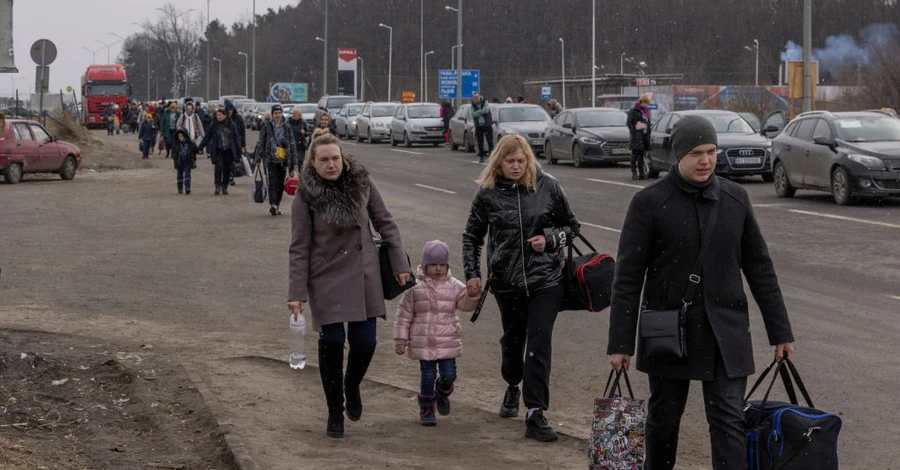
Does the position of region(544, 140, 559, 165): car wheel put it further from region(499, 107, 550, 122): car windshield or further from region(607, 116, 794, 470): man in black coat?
region(607, 116, 794, 470): man in black coat

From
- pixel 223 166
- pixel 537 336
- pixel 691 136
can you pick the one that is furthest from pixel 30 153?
pixel 691 136

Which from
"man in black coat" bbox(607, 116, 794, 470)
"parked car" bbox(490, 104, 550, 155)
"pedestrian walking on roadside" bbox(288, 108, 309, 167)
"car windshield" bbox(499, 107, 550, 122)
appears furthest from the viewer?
"car windshield" bbox(499, 107, 550, 122)

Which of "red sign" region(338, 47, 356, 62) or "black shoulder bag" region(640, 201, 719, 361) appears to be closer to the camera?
"black shoulder bag" region(640, 201, 719, 361)

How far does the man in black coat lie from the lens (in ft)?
16.4

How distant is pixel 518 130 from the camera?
36.1 m

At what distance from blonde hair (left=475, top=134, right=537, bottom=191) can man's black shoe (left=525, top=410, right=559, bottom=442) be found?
1.19 m

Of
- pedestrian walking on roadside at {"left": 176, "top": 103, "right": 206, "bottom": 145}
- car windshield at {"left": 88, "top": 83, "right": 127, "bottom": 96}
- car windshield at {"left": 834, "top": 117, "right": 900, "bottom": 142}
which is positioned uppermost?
car windshield at {"left": 88, "top": 83, "right": 127, "bottom": 96}

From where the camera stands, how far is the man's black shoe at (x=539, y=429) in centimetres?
681

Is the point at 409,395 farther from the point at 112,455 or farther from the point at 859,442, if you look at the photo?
the point at 859,442

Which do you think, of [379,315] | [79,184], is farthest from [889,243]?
[79,184]

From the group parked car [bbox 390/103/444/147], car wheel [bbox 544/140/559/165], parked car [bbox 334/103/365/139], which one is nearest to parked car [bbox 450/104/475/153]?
parked car [bbox 390/103/444/147]

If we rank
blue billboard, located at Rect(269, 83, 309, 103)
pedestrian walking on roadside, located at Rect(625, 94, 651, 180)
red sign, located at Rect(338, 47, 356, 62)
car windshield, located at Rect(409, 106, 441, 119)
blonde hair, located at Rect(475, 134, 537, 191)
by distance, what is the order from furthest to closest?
blue billboard, located at Rect(269, 83, 309, 103)
red sign, located at Rect(338, 47, 356, 62)
car windshield, located at Rect(409, 106, 441, 119)
pedestrian walking on roadside, located at Rect(625, 94, 651, 180)
blonde hair, located at Rect(475, 134, 537, 191)

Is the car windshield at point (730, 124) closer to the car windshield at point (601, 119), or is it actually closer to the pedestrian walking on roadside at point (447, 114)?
the car windshield at point (601, 119)

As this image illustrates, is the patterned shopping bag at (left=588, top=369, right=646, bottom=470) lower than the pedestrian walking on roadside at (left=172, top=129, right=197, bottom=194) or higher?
lower
